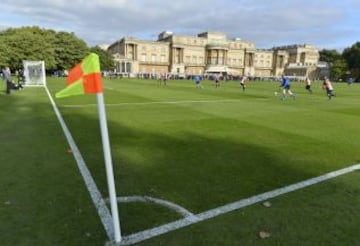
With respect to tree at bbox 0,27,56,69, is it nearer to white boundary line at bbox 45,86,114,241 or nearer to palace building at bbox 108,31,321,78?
palace building at bbox 108,31,321,78

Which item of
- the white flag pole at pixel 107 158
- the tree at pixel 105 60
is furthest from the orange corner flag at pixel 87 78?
the tree at pixel 105 60

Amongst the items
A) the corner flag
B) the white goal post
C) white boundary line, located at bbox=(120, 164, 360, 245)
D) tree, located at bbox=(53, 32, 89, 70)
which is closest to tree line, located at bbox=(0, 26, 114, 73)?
tree, located at bbox=(53, 32, 89, 70)

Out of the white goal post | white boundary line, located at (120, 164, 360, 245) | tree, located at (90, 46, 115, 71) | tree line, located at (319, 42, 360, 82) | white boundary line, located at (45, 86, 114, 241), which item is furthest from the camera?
tree line, located at (319, 42, 360, 82)

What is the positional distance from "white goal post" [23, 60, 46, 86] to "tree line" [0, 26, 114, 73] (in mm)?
35455

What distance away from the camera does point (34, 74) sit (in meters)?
32.4

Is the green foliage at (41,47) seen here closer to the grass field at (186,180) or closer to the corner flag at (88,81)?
the grass field at (186,180)

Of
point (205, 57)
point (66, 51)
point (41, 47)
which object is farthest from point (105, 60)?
point (205, 57)

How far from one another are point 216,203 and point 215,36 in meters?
155

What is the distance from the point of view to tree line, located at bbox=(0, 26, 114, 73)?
64.2 meters

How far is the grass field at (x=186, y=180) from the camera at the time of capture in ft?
12.3

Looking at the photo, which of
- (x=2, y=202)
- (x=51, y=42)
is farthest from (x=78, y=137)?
(x=51, y=42)

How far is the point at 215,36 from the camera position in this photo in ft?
500

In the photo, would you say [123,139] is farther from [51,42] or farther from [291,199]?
[51,42]

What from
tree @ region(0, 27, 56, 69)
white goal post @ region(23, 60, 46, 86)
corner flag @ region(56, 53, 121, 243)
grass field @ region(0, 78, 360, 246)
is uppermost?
tree @ region(0, 27, 56, 69)
